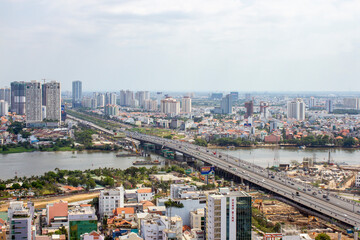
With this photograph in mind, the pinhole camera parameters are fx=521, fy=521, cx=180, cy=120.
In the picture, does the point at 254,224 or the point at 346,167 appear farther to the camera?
the point at 346,167

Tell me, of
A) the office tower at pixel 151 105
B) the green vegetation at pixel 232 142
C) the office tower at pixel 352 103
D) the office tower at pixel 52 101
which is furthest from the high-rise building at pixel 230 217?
the office tower at pixel 352 103

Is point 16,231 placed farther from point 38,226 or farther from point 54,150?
point 54,150

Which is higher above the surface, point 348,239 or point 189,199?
point 189,199

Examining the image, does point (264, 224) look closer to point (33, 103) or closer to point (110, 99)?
point (33, 103)

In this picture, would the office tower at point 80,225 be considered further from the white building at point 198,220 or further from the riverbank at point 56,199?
the riverbank at point 56,199

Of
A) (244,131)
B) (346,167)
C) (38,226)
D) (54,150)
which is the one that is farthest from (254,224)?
(244,131)

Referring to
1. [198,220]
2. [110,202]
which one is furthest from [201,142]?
[198,220]
